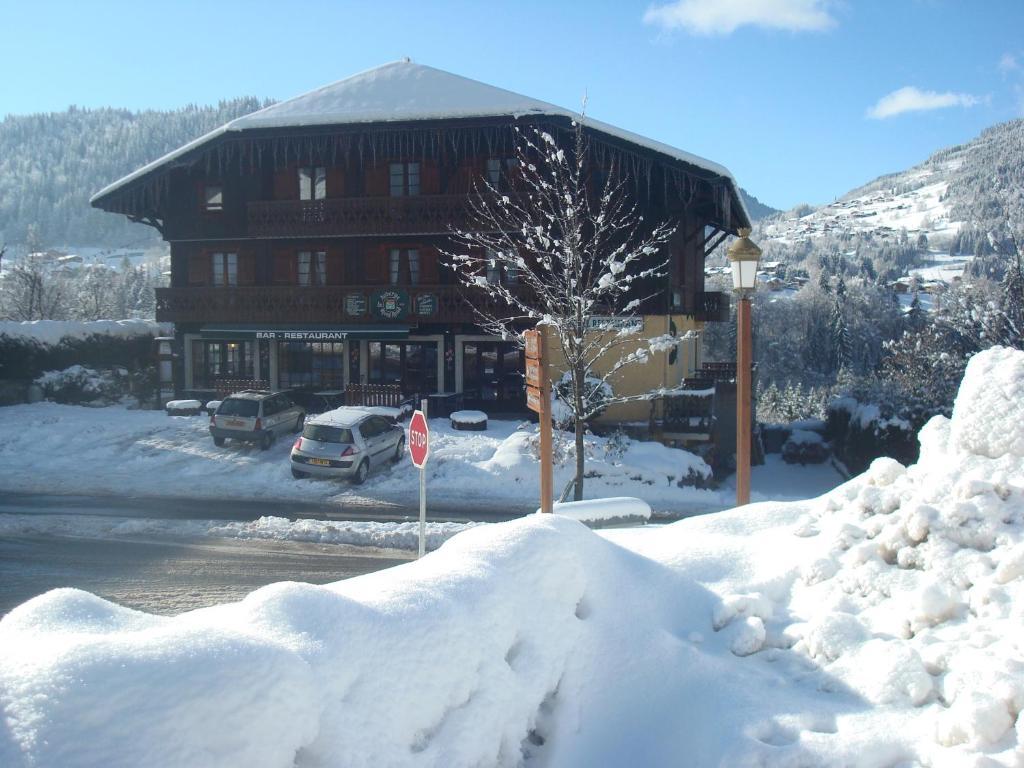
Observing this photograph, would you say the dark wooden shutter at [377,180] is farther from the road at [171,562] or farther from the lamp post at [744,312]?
the lamp post at [744,312]

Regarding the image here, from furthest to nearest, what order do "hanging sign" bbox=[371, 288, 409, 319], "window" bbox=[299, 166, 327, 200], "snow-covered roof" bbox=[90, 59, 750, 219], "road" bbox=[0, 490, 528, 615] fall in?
"window" bbox=[299, 166, 327, 200]
"hanging sign" bbox=[371, 288, 409, 319]
"snow-covered roof" bbox=[90, 59, 750, 219]
"road" bbox=[0, 490, 528, 615]

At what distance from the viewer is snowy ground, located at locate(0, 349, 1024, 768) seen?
333 cm

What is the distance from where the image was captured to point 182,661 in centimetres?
341

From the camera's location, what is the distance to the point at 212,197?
30.9 m

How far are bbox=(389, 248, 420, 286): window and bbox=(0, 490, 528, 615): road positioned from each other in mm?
12900

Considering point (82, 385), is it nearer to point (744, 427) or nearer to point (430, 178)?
point (430, 178)

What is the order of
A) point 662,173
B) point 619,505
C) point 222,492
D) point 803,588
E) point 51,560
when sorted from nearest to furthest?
point 803,588 → point 619,505 → point 51,560 → point 222,492 → point 662,173

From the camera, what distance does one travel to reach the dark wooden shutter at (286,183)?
1196 inches

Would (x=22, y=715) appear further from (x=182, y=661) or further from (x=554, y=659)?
(x=554, y=659)

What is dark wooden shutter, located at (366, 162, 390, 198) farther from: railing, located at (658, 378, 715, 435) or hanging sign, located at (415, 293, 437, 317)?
railing, located at (658, 378, 715, 435)

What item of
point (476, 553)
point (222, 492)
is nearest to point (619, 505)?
point (476, 553)

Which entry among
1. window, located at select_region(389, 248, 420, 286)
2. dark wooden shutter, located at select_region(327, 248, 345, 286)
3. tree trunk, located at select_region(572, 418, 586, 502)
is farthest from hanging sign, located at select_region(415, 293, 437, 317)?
tree trunk, located at select_region(572, 418, 586, 502)

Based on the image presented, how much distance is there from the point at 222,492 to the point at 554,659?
55.8 ft

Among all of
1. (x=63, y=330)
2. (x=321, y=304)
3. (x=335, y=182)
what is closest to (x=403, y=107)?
(x=335, y=182)
